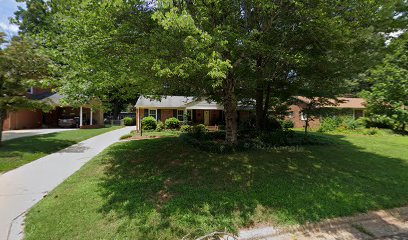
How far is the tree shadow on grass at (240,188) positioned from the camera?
4.99 meters

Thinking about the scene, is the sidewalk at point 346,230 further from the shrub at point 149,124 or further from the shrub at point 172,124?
the shrub at point 149,124

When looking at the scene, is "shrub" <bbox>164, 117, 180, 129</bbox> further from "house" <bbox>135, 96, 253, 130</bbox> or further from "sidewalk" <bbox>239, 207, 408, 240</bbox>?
"sidewalk" <bbox>239, 207, 408, 240</bbox>

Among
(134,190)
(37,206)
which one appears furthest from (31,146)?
(134,190)

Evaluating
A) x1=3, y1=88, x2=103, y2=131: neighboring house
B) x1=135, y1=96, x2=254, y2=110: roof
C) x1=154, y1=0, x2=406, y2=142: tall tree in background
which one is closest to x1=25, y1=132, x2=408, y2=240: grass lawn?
x1=154, y1=0, x2=406, y2=142: tall tree in background

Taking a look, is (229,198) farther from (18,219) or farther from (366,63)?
(366,63)

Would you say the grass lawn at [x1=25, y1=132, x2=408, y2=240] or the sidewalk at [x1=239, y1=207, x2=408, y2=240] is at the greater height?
the grass lawn at [x1=25, y1=132, x2=408, y2=240]

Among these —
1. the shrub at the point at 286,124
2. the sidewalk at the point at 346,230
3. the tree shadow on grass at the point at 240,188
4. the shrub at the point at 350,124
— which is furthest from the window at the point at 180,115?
the sidewalk at the point at 346,230

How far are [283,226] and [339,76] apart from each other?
7.73 meters

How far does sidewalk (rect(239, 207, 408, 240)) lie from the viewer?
4543 mm

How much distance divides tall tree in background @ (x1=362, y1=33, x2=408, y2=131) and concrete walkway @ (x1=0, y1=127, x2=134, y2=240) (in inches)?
260

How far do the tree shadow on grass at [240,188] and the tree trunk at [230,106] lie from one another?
1233 millimetres

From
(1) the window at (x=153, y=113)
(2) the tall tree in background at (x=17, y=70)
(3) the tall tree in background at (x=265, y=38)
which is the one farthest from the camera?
(1) the window at (x=153, y=113)

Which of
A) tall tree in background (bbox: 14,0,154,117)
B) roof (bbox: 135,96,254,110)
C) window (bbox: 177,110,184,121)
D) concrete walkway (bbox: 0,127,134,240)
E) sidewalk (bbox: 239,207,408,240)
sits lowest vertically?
sidewalk (bbox: 239,207,408,240)

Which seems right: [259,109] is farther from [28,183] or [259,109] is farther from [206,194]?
[28,183]
